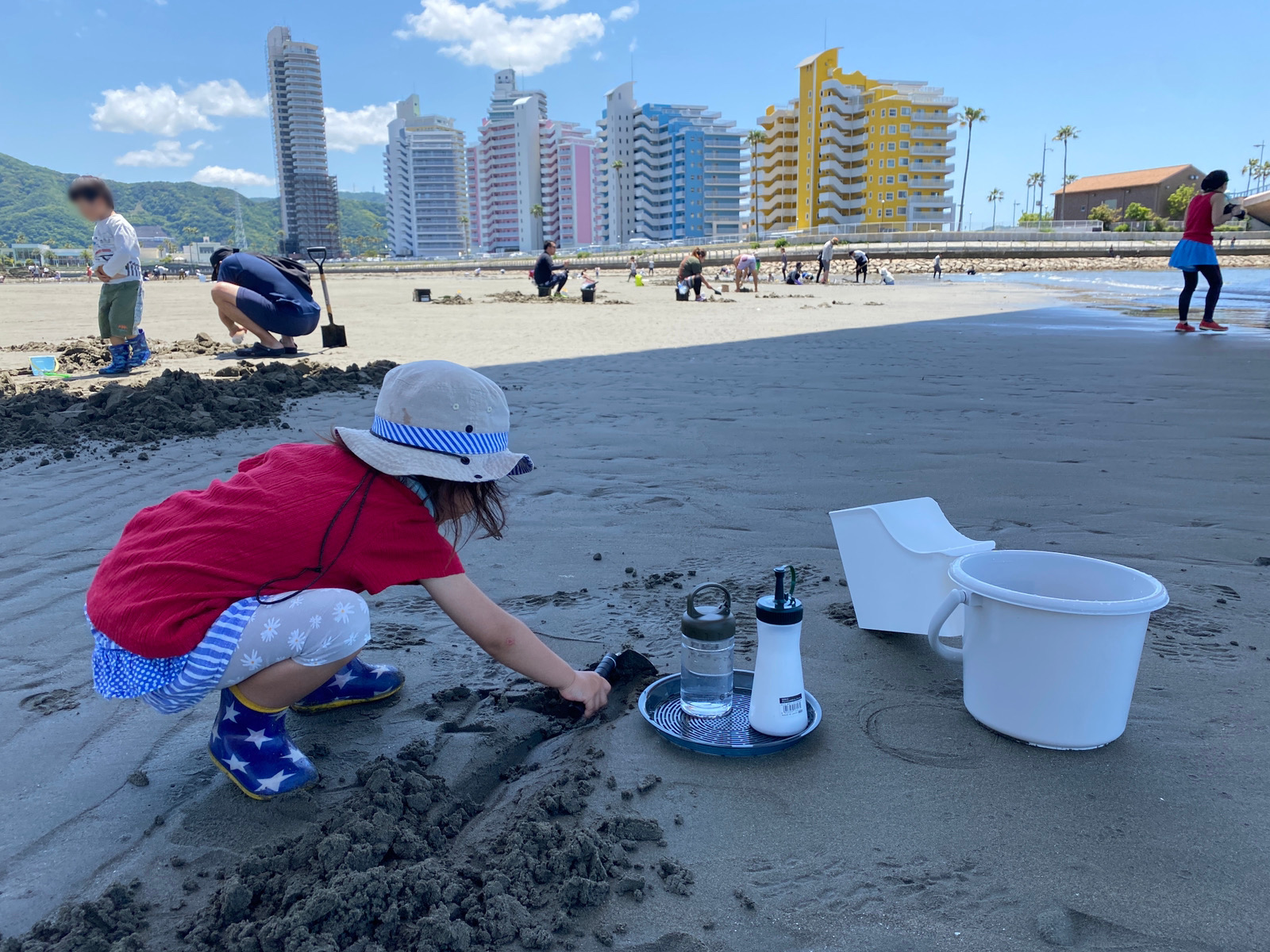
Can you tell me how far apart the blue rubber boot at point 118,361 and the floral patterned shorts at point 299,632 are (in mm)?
7034

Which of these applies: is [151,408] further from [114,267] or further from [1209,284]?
[1209,284]

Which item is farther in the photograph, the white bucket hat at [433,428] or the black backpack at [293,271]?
the black backpack at [293,271]

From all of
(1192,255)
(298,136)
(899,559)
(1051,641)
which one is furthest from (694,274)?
(298,136)

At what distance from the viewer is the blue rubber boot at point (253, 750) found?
191 centimetres

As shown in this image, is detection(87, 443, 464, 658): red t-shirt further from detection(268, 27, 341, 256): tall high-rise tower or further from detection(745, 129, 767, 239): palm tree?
detection(268, 27, 341, 256): tall high-rise tower

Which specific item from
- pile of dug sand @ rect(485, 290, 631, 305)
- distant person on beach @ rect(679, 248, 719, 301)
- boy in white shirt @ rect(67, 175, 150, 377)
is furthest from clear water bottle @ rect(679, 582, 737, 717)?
distant person on beach @ rect(679, 248, 719, 301)

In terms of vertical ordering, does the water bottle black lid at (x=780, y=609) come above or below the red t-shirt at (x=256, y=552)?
below

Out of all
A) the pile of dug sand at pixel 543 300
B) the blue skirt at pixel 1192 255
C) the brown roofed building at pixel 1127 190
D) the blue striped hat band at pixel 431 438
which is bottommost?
the pile of dug sand at pixel 543 300

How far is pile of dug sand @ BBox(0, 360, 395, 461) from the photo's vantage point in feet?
17.4

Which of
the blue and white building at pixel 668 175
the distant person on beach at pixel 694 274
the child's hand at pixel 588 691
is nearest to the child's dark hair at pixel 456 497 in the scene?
the child's hand at pixel 588 691

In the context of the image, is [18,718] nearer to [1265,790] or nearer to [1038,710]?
[1038,710]

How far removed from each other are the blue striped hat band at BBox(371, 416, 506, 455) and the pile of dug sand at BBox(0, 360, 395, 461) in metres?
4.15

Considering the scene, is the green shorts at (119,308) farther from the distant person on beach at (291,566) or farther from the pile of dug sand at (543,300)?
the pile of dug sand at (543,300)

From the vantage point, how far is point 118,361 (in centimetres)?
764
